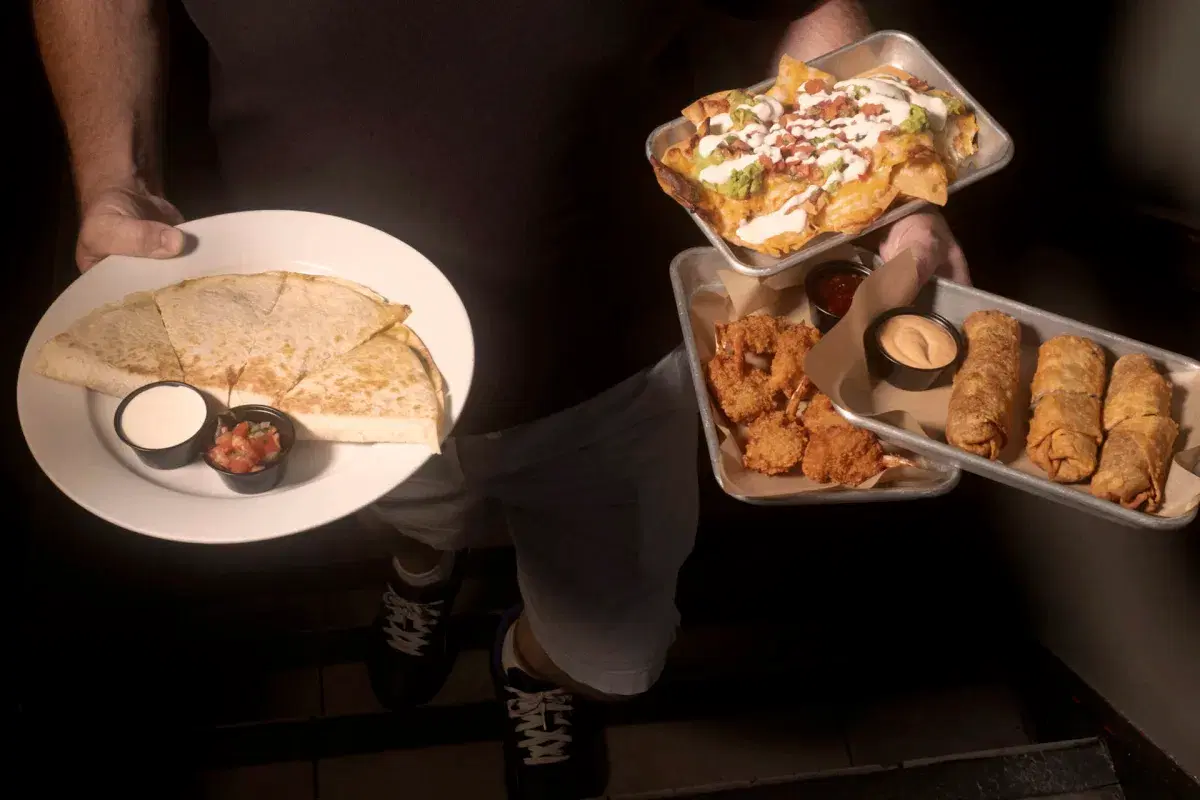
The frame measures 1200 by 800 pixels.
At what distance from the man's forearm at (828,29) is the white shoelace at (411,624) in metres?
1.89

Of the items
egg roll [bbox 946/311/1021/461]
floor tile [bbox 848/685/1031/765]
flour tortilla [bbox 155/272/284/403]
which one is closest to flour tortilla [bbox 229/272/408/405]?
flour tortilla [bbox 155/272/284/403]

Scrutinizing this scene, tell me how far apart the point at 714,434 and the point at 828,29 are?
1.10 meters

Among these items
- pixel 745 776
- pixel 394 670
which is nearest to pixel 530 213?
Result: pixel 394 670

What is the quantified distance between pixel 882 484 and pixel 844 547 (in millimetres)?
1432

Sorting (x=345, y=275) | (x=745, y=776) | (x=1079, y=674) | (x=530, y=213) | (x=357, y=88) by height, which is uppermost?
(x=357, y=88)

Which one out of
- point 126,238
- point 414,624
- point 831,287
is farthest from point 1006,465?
point 414,624

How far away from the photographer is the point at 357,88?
1.62 meters

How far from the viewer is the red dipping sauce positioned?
75.1 inches

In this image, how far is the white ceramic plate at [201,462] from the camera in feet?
4.94

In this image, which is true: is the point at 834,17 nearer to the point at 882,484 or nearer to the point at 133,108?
the point at 882,484

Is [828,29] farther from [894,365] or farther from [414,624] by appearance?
[414,624]

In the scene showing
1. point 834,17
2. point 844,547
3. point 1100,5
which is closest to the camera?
point 834,17

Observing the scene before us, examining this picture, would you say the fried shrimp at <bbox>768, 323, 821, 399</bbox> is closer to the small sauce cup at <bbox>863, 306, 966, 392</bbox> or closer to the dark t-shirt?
the small sauce cup at <bbox>863, 306, 966, 392</bbox>

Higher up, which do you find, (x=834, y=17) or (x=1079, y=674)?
(x=834, y=17)
